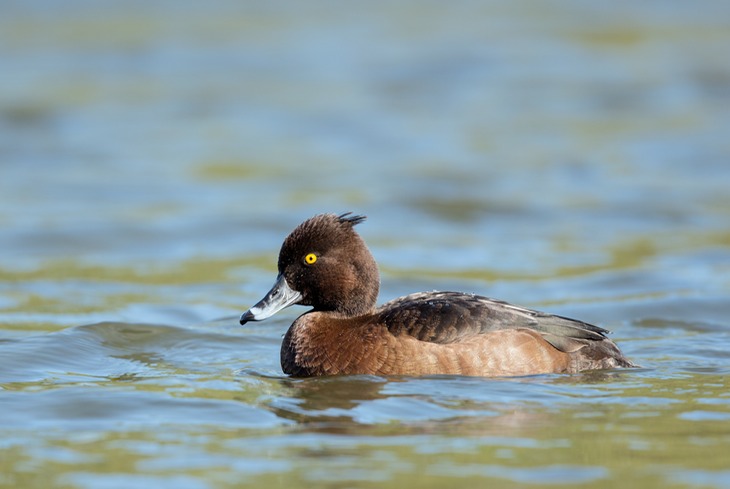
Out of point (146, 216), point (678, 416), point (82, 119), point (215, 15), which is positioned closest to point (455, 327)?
point (678, 416)

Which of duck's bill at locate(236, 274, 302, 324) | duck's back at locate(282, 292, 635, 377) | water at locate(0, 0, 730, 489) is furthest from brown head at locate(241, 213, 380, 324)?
water at locate(0, 0, 730, 489)

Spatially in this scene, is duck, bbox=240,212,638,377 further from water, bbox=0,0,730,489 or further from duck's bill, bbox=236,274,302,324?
water, bbox=0,0,730,489

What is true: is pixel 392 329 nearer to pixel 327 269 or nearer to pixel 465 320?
pixel 465 320

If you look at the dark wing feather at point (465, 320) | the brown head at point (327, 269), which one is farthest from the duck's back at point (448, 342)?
the brown head at point (327, 269)

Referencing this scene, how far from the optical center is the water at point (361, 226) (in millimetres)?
6902

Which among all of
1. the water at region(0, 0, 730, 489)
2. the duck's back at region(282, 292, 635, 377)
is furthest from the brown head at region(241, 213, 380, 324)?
the water at region(0, 0, 730, 489)

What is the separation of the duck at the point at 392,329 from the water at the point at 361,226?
216 mm

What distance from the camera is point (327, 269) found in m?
8.98

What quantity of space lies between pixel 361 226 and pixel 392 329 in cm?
668

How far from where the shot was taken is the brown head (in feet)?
29.5

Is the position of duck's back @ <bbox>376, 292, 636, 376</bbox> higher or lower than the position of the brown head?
lower

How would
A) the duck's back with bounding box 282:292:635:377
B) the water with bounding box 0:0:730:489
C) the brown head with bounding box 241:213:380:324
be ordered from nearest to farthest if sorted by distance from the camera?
the water with bounding box 0:0:730:489
the duck's back with bounding box 282:292:635:377
the brown head with bounding box 241:213:380:324

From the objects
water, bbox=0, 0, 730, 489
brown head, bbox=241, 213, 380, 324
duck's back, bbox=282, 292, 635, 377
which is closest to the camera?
water, bbox=0, 0, 730, 489

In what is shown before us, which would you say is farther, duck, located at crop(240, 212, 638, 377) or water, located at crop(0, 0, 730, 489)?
duck, located at crop(240, 212, 638, 377)
